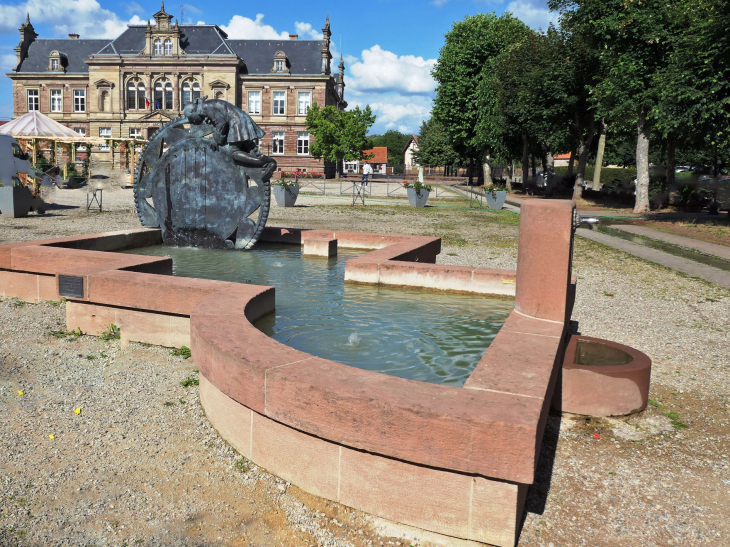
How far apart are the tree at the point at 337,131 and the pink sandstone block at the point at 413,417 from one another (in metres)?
59.8

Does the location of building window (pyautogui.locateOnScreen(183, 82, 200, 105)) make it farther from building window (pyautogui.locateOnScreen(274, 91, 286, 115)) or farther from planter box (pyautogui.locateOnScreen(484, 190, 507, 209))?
planter box (pyautogui.locateOnScreen(484, 190, 507, 209))

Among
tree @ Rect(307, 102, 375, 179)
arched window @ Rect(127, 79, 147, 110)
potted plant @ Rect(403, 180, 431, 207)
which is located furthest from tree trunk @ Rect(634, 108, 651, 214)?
arched window @ Rect(127, 79, 147, 110)

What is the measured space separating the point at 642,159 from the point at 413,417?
26868 mm

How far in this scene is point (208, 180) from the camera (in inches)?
414

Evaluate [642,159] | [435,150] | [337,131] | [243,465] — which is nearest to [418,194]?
[642,159]

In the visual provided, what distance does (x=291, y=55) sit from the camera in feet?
214

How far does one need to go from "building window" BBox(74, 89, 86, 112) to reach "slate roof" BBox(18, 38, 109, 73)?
2.31 meters

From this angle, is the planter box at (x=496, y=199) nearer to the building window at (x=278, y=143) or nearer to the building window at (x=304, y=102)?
the building window at (x=304, y=102)

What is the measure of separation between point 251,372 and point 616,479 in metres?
2.34

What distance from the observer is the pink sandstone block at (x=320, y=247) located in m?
10.4

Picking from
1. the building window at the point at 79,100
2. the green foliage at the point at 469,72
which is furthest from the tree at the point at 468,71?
the building window at the point at 79,100

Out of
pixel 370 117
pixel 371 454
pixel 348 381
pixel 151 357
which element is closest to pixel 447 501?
pixel 371 454

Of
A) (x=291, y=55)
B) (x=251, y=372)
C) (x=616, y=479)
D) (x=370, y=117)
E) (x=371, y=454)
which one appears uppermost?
(x=291, y=55)

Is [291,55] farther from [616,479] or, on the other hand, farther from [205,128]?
[616,479]
